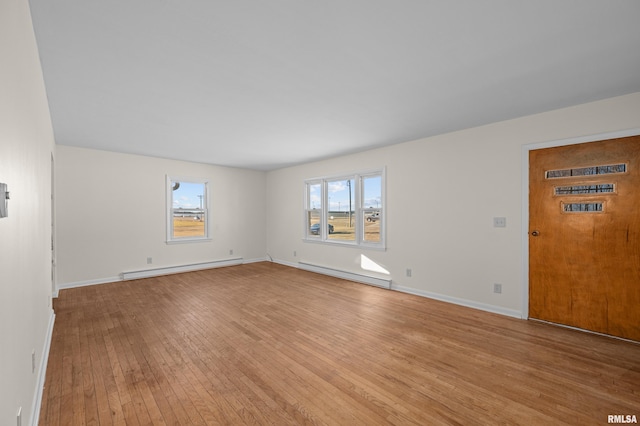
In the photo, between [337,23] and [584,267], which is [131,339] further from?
[584,267]

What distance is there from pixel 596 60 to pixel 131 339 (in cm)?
505

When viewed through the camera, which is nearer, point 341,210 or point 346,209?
point 346,209

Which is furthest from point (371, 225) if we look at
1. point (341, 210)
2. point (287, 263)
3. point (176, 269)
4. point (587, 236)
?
point (176, 269)

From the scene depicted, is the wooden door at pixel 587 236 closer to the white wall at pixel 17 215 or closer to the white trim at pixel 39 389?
the white wall at pixel 17 215

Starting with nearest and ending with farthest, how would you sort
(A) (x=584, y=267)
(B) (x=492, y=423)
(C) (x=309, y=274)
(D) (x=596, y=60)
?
(B) (x=492, y=423) < (D) (x=596, y=60) < (A) (x=584, y=267) < (C) (x=309, y=274)

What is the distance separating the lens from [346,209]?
5.99m

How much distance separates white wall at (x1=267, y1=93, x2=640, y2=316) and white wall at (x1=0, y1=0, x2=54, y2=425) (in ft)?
14.7

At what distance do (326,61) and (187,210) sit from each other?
17.9 feet

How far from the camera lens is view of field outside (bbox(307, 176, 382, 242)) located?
5.39m

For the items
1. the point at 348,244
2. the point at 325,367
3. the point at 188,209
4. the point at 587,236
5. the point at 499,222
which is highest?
the point at 188,209

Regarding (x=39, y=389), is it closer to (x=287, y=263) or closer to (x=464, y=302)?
(x=464, y=302)

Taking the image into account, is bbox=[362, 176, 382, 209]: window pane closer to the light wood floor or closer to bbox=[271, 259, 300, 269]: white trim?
the light wood floor

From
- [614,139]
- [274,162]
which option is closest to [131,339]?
[274,162]

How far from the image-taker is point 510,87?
2752mm
